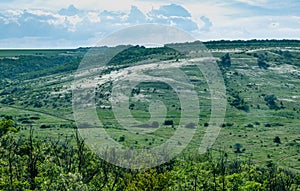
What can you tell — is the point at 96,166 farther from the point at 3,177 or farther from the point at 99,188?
the point at 3,177

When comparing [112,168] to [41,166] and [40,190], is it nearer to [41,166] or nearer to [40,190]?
[41,166]

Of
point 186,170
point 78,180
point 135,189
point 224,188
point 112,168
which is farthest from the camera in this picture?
point 112,168

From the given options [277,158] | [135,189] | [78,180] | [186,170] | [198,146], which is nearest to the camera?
[78,180]

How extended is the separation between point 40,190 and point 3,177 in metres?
7.93

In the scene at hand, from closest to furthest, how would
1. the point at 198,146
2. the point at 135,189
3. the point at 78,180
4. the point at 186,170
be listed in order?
the point at 78,180 < the point at 135,189 < the point at 186,170 < the point at 198,146

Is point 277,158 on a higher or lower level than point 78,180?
lower

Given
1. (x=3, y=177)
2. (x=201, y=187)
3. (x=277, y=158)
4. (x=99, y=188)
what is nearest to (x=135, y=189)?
(x=99, y=188)

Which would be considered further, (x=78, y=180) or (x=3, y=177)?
(x=3, y=177)

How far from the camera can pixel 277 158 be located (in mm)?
184750

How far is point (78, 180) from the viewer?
6800 cm

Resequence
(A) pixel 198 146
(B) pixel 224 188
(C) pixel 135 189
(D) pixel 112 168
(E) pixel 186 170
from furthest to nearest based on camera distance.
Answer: (A) pixel 198 146 < (D) pixel 112 168 < (E) pixel 186 170 < (B) pixel 224 188 < (C) pixel 135 189

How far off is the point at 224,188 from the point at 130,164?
2911cm

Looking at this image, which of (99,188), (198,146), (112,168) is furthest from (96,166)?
(198,146)

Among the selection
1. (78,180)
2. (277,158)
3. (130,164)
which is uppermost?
(78,180)
